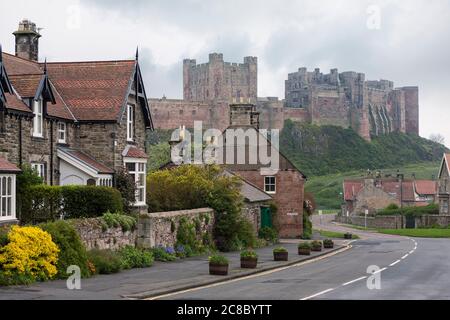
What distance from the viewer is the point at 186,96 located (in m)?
168

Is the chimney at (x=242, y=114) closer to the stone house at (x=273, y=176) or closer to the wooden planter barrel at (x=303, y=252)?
the stone house at (x=273, y=176)

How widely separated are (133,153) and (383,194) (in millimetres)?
73019

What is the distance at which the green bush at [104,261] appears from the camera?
24.3 m

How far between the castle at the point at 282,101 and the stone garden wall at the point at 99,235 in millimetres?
109639

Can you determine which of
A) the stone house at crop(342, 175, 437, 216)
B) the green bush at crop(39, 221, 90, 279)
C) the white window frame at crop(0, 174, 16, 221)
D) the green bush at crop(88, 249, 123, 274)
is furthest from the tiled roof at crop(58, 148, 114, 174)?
the stone house at crop(342, 175, 437, 216)

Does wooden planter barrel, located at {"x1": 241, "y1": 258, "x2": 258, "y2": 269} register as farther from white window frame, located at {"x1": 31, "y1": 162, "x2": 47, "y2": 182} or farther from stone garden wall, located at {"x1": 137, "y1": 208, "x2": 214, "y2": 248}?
white window frame, located at {"x1": 31, "y1": 162, "x2": 47, "y2": 182}

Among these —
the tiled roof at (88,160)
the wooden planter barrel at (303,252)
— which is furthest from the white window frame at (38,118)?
the wooden planter barrel at (303,252)

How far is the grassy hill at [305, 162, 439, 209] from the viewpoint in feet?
434

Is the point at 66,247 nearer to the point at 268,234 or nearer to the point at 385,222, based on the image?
the point at 268,234

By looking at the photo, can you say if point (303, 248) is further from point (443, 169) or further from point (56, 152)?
point (443, 169)

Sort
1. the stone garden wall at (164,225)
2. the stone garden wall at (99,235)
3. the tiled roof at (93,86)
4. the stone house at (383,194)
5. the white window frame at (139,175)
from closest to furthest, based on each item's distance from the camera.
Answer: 1. the stone garden wall at (99,235)
2. the stone garden wall at (164,225)
3. the tiled roof at (93,86)
4. the white window frame at (139,175)
5. the stone house at (383,194)

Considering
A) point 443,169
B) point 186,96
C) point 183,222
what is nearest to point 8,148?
point 183,222

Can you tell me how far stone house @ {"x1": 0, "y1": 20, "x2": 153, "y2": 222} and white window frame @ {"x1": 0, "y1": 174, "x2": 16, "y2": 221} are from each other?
2209mm

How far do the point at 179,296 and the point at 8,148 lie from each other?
1203cm
